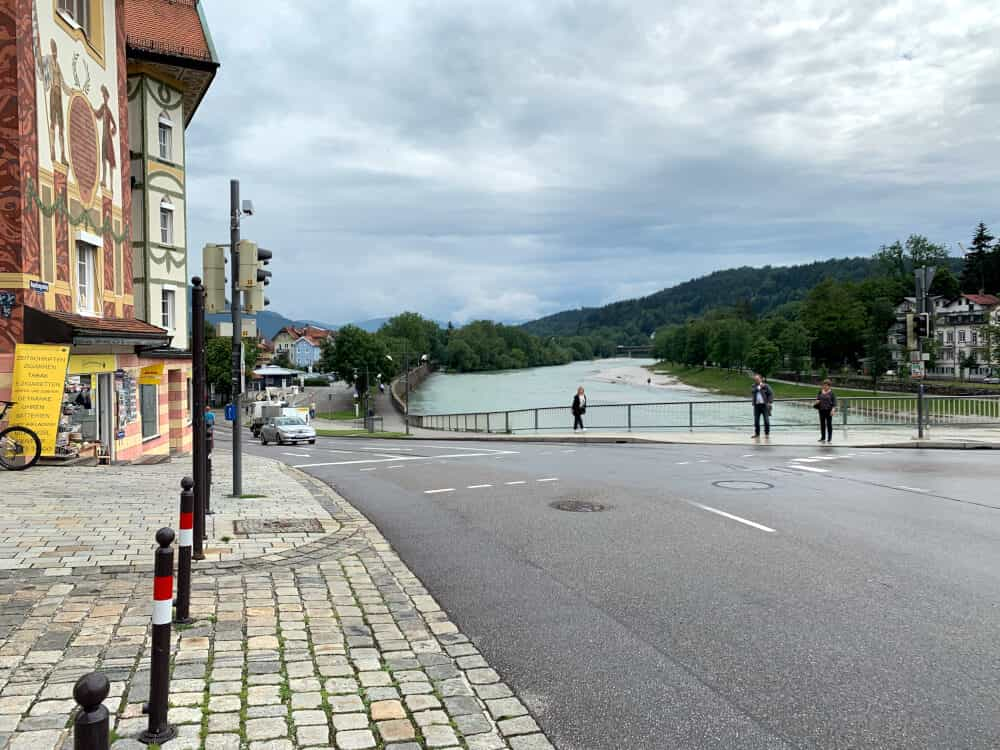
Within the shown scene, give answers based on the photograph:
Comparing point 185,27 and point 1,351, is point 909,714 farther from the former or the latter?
point 185,27

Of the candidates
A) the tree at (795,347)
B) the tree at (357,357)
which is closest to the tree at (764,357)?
the tree at (795,347)

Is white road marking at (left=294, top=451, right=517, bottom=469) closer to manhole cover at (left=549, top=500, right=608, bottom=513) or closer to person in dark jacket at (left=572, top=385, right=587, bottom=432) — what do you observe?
person in dark jacket at (left=572, top=385, right=587, bottom=432)

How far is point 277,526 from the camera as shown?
9.66 meters

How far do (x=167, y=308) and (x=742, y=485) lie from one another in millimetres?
25931

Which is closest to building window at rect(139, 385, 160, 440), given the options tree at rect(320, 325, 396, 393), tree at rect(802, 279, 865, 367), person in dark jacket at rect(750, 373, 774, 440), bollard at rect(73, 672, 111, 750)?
person in dark jacket at rect(750, 373, 774, 440)

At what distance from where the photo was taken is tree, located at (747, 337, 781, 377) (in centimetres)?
10262

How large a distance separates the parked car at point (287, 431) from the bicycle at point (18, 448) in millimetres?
25311

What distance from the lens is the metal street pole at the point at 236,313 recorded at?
38.7ft

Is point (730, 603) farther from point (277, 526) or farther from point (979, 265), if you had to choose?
point (979, 265)

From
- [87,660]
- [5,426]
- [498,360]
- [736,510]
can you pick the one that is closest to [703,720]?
[87,660]

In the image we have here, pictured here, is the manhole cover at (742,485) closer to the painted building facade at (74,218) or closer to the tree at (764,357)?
the painted building facade at (74,218)

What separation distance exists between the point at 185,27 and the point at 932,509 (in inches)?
1210

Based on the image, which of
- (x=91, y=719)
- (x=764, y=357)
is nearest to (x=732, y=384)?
(x=764, y=357)

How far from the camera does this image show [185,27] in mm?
31734
